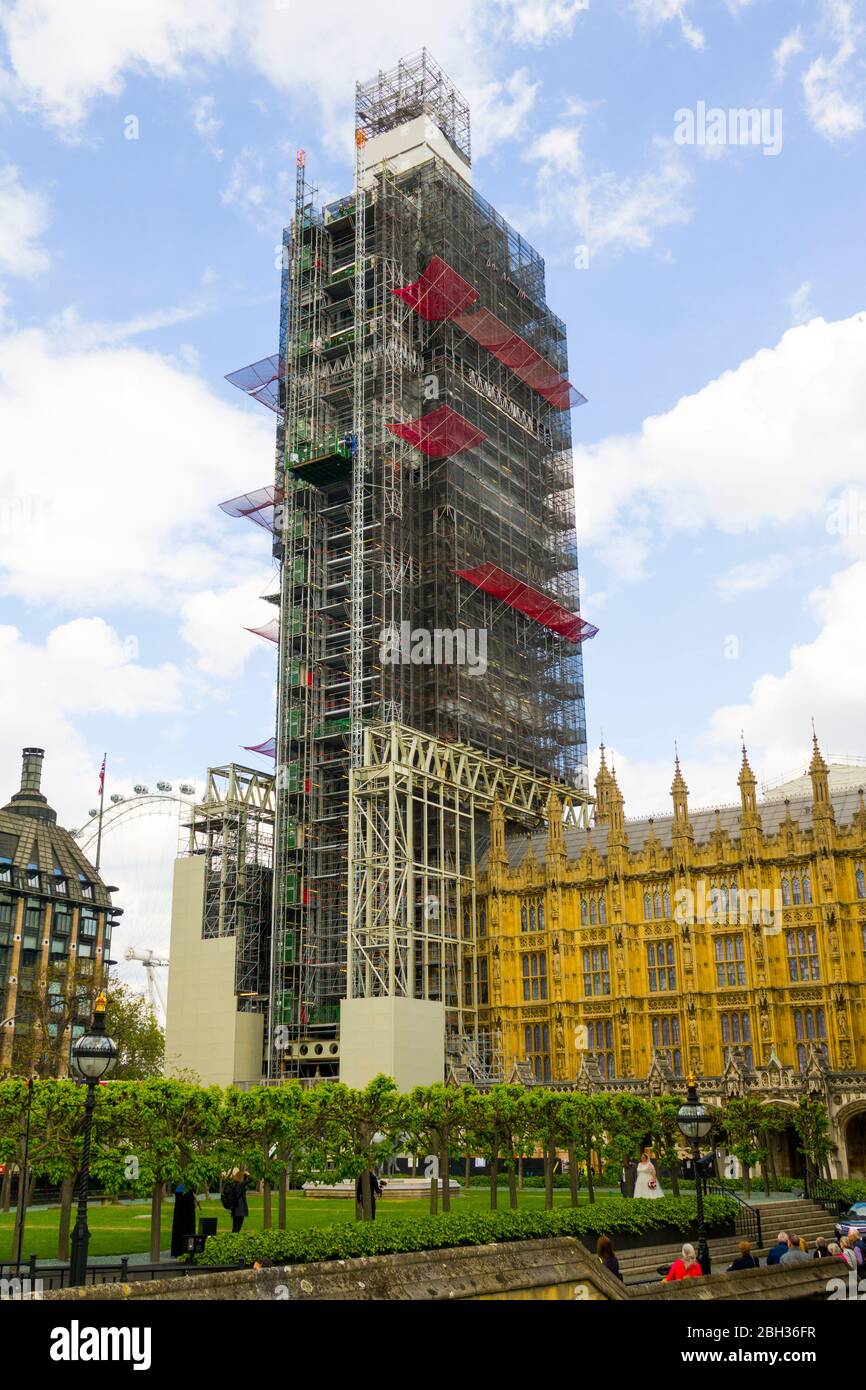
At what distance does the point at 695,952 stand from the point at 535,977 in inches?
448

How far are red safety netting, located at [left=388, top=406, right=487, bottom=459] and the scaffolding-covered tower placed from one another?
0.16 m

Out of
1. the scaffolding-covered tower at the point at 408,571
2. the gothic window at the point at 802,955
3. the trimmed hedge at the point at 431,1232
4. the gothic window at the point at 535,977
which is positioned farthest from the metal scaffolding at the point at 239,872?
the trimmed hedge at the point at 431,1232

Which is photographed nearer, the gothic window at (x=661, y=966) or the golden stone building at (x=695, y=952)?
the golden stone building at (x=695, y=952)

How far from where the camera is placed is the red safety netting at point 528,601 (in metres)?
86.1

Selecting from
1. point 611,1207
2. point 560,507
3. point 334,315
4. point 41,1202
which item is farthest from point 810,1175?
point 334,315

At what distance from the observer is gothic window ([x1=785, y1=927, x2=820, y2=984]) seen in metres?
68.2

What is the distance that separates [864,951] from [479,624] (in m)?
35.5

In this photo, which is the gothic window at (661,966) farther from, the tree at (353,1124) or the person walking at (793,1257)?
the person walking at (793,1257)

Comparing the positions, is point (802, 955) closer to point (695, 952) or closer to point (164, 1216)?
point (695, 952)

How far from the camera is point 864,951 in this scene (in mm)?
66812

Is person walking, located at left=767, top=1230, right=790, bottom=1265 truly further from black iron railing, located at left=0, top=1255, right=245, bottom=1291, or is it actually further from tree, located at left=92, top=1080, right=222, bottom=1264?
tree, located at left=92, top=1080, right=222, bottom=1264

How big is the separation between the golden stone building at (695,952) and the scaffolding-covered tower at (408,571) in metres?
3.88

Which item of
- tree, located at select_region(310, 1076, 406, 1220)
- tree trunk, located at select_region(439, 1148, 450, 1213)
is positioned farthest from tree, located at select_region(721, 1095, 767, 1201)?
tree, located at select_region(310, 1076, 406, 1220)

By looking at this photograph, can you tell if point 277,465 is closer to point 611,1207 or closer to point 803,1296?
point 611,1207
